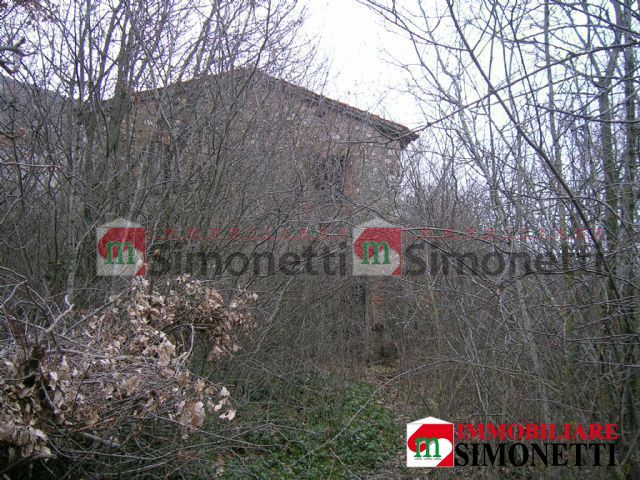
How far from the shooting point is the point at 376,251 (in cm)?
698

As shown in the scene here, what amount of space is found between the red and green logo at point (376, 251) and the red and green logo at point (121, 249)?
2232 mm

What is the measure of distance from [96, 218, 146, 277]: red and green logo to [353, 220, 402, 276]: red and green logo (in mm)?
2232

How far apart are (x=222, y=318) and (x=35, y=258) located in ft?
7.46

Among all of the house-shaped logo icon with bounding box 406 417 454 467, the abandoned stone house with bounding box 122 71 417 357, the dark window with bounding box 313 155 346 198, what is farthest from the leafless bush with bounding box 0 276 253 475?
the dark window with bounding box 313 155 346 198

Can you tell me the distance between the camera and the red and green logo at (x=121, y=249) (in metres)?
5.10

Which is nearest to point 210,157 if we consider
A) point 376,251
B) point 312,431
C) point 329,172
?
point 329,172

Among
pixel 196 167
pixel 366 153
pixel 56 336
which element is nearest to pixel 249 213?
pixel 196 167

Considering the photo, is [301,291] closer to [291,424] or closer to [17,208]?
[291,424]

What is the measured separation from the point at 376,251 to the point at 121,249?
125 inches

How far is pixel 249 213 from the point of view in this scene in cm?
622

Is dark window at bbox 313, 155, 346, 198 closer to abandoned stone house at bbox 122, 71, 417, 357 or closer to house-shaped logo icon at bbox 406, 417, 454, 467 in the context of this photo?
abandoned stone house at bbox 122, 71, 417, 357

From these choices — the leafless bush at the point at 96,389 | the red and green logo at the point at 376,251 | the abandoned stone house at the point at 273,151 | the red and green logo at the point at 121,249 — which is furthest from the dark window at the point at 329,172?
the leafless bush at the point at 96,389

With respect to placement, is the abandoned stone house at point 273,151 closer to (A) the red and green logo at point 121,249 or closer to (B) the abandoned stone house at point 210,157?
(B) the abandoned stone house at point 210,157

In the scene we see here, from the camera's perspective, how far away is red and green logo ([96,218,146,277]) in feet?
16.7
